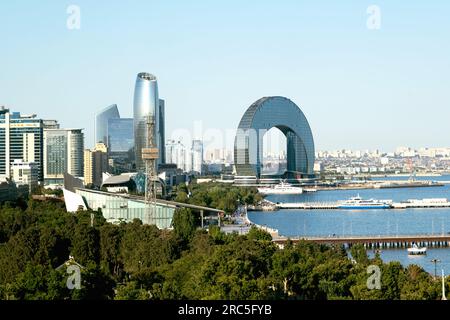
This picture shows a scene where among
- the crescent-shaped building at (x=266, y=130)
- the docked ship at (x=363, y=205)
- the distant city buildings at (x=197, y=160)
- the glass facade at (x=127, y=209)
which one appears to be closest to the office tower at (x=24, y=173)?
the docked ship at (x=363, y=205)

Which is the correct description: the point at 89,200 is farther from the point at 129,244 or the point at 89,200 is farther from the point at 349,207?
the point at 349,207

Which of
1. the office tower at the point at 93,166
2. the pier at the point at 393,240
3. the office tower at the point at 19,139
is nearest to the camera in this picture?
the pier at the point at 393,240

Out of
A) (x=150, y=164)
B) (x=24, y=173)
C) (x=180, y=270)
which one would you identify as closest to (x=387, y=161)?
(x=24, y=173)

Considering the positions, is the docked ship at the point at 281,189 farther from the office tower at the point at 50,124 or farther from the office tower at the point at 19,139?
the office tower at the point at 19,139

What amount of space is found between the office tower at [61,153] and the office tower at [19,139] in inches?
28.4

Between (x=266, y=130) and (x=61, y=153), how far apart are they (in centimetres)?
1266

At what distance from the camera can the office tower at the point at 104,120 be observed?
61.5 metres

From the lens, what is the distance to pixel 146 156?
16.2m

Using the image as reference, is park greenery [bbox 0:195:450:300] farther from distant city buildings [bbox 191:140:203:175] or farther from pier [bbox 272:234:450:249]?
distant city buildings [bbox 191:140:203:175]

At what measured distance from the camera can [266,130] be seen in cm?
5147

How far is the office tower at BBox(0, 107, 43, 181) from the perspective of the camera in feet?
135

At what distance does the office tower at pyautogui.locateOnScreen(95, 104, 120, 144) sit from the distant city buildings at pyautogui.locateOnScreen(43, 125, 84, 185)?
1561 centimetres
